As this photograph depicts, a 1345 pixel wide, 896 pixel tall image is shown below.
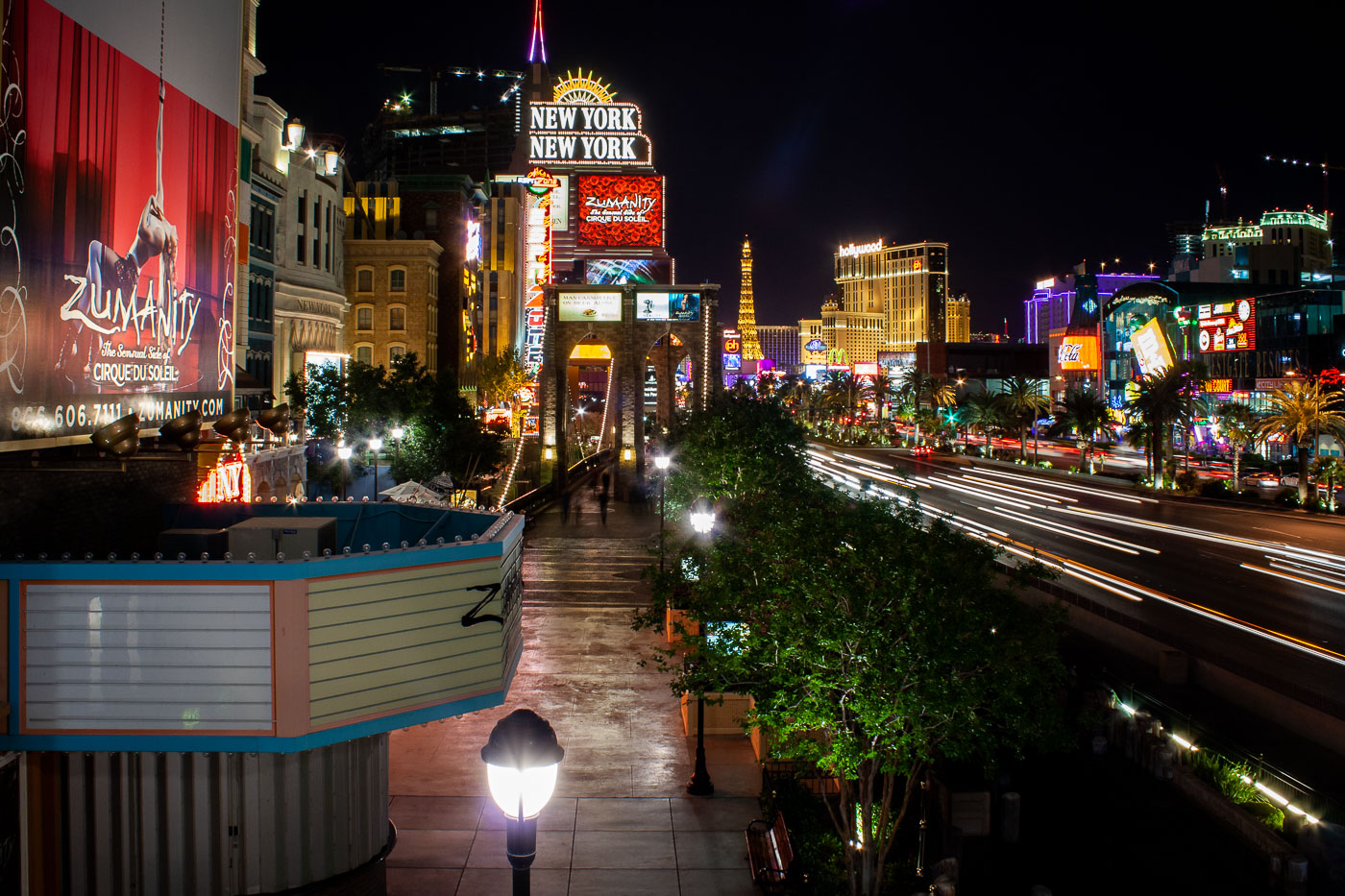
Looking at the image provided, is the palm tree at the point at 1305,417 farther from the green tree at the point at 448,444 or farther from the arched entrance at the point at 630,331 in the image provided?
the green tree at the point at 448,444

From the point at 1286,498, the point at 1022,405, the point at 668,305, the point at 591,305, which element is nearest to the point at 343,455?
the point at 591,305

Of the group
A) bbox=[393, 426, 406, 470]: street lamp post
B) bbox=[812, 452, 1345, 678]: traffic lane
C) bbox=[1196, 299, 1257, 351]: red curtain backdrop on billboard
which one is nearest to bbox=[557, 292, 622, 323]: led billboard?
bbox=[393, 426, 406, 470]: street lamp post

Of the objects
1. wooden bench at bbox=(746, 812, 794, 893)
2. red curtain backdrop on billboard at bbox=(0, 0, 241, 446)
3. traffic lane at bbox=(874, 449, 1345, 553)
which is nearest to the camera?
red curtain backdrop on billboard at bbox=(0, 0, 241, 446)

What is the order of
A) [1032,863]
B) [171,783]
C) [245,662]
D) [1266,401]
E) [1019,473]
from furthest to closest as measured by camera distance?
[1266,401] < [1019,473] < [1032,863] < [171,783] < [245,662]

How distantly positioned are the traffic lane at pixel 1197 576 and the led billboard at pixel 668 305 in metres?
28.7

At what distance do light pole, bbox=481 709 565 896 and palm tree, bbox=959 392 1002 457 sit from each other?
306 ft

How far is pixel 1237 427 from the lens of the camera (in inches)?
2534

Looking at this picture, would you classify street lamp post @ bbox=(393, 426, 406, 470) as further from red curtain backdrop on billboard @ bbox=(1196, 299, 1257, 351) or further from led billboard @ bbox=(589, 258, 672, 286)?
red curtain backdrop on billboard @ bbox=(1196, 299, 1257, 351)

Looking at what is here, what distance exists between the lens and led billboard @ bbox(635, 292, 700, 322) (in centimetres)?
7131

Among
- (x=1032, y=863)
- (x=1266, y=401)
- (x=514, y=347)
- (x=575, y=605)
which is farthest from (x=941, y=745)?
(x=514, y=347)

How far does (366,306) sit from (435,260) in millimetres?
6768

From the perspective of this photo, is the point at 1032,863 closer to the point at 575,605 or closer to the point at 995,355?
the point at 575,605

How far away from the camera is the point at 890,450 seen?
356 ft

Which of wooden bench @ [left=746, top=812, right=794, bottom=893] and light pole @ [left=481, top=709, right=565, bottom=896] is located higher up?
light pole @ [left=481, top=709, right=565, bottom=896]
